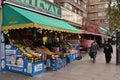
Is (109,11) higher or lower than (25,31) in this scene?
higher

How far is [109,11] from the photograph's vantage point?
15195 millimetres

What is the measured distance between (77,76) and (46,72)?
168cm

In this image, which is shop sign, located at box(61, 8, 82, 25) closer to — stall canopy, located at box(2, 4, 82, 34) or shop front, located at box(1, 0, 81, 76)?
shop front, located at box(1, 0, 81, 76)

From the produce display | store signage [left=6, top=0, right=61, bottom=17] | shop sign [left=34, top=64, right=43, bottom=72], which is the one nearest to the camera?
the produce display

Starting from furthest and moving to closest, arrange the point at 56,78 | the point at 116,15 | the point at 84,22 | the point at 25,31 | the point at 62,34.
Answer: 1. the point at 84,22
2. the point at 62,34
3. the point at 116,15
4. the point at 25,31
5. the point at 56,78

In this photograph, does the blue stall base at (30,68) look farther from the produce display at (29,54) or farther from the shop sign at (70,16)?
the shop sign at (70,16)

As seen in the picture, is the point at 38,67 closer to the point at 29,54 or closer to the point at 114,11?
the point at 29,54

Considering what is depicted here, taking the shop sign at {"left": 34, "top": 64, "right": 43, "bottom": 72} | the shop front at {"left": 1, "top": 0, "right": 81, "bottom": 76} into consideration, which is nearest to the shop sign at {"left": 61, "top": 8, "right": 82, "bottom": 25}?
the shop front at {"left": 1, "top": 0, "right": 81, "bottom": 76}

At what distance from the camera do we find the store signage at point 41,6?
1175 cm

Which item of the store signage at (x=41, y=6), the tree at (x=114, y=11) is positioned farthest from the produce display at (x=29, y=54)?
the tree at (x=114, y=11)

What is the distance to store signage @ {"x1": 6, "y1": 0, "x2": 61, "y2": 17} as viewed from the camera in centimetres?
1175

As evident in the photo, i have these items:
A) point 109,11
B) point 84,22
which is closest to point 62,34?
point 109,11

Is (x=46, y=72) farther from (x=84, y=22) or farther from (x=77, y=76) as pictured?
(x=84, y=22)

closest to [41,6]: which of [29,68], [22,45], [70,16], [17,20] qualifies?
[22,45]
